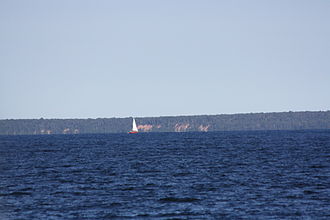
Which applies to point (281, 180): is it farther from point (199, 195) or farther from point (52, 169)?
point (52, 169)

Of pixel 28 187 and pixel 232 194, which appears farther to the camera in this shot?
pixel 28 187

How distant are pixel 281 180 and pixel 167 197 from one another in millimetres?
13528

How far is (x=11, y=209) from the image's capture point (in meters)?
36.2

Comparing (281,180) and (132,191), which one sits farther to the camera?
(281,180)

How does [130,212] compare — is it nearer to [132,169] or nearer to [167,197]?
[167,197]

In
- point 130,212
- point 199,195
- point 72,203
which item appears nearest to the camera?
point 130,212

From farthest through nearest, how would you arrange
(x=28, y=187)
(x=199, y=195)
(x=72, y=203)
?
1. (x=28, y=187)
2. (x=199, y=195)
3. (x=72, y=203)

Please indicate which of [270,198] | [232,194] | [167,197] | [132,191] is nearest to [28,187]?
[132,191]

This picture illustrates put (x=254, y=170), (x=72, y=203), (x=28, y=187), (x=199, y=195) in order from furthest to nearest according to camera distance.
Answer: (x=254, y=170)
(x=28, y=187)
(x=199, y=195)
(x=72, y=203)

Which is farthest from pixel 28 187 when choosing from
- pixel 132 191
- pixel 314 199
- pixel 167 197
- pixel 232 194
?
pixel 314 199

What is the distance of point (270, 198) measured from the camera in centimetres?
3931

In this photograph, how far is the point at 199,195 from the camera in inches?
1615

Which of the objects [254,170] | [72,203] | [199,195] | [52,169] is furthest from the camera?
[52,169]

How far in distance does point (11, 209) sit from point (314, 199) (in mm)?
20237
